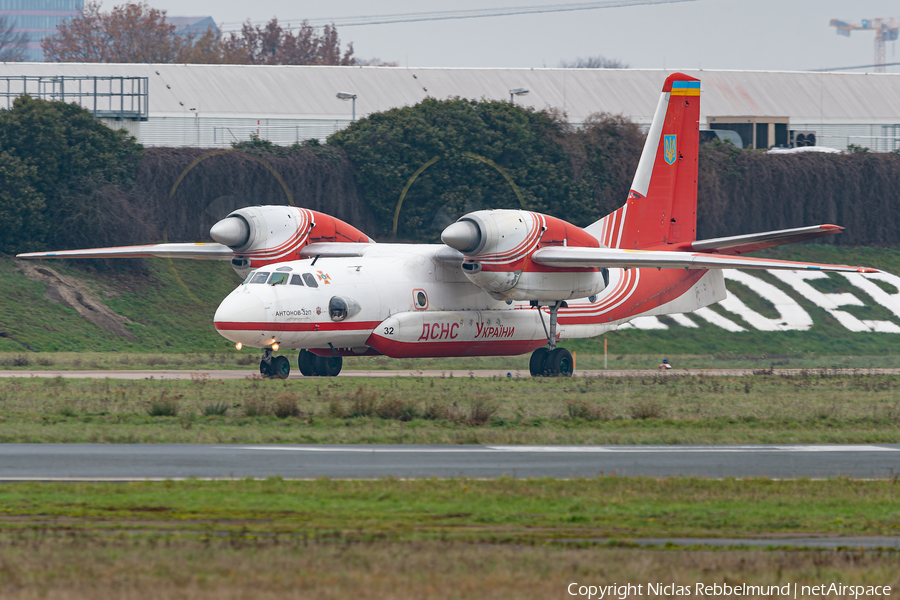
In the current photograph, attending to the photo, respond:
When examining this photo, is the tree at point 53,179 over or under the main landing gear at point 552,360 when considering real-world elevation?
over

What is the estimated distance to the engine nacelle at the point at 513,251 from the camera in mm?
30203

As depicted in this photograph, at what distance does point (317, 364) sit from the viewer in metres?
31.7

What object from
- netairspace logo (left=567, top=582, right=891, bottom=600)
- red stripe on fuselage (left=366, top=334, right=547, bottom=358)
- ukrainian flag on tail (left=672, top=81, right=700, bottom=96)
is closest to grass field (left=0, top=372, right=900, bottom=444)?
red stripe on fuselage (left=366, top=334, right=547, bottom=358)

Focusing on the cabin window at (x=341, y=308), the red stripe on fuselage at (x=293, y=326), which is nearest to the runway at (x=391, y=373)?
the red stripe on fuselage at (x=293, y=326)

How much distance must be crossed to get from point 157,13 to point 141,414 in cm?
11581

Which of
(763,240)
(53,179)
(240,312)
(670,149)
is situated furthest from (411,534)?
(53,179)

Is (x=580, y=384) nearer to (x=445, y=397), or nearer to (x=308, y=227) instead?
(x=445, y=397)

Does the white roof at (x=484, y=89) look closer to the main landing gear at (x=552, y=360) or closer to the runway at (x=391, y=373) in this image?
the runway at (x=391, y=373)

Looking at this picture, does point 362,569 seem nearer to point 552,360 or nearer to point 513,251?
point 513,251

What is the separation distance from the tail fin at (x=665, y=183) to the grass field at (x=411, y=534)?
22374 millimetres

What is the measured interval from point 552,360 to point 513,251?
4058mm

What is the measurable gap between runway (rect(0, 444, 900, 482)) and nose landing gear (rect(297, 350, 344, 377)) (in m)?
14.0

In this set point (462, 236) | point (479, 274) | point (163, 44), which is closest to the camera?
point (462, 236)

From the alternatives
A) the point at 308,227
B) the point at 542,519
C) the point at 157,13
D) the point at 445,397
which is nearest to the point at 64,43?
the point at 157,13
